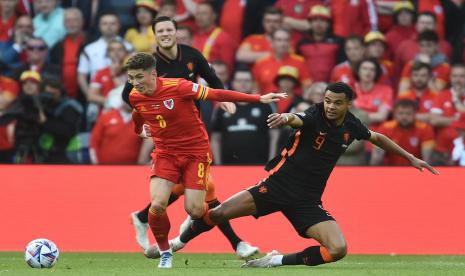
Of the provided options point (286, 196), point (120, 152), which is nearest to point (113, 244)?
point (120, 152)

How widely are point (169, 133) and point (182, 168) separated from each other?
15.0 inches

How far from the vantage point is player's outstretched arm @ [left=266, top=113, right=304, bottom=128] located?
942cm

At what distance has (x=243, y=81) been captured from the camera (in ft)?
50.2

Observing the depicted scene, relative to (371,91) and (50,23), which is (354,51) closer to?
(371,91)

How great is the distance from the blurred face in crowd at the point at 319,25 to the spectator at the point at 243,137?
6.12ft

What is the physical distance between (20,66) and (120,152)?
2.35 metres

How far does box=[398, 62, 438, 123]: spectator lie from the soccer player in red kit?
526 centimetres

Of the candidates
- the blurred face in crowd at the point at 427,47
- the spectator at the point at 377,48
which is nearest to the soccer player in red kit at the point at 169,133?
the spectator at the point at 377,48

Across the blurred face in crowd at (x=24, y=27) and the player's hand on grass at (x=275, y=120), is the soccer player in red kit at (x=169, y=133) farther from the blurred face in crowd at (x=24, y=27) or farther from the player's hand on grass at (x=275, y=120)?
the blurred face in crowd at (x=24, y=27)

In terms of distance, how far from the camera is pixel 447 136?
15.1 metres

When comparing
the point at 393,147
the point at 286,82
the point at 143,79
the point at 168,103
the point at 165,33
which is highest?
the point at 165,33

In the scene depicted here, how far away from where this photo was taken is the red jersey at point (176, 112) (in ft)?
34.8

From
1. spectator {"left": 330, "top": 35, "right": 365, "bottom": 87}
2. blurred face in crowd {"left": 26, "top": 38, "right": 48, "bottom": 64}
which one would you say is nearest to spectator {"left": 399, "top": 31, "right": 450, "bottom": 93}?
spectator {"left": 330, "top": 35, "right": 365, "bottom": 87}

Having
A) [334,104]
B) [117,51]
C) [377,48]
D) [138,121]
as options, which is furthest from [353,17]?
[334,104]
